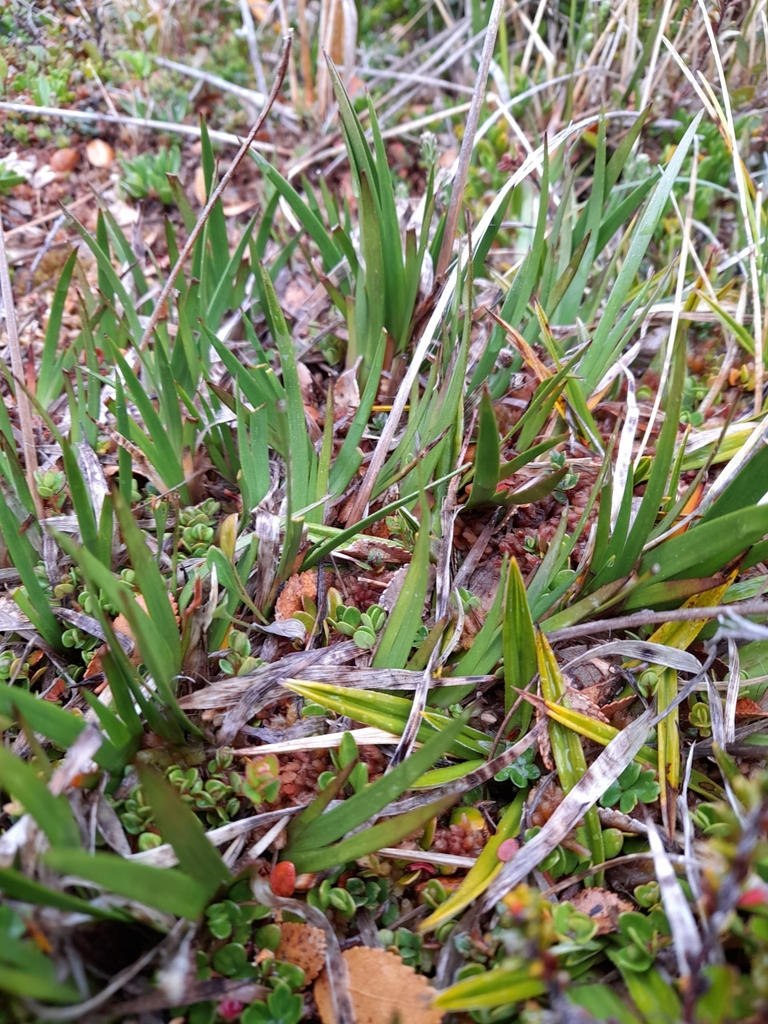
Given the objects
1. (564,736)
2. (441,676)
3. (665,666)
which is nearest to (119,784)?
(441,676)

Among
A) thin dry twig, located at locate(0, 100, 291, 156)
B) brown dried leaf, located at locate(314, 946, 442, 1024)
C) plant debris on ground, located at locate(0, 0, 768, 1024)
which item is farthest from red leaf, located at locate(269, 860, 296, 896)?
thin dry twig, located at locate(0, 100, 291, 156)

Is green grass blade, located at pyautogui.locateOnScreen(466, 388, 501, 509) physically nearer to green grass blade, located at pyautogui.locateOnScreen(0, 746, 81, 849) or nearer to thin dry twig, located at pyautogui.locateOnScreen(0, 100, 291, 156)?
green grass blade, located at pyautogui.locateOnScreen(0, 746, 81, 849)

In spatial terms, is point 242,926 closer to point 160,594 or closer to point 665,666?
point 160,594

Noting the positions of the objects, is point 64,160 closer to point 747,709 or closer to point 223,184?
point 223,184

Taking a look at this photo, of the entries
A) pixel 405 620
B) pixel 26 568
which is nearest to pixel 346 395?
pixel 405 620

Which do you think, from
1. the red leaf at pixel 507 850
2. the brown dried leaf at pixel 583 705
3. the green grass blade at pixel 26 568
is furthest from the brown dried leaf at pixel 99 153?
the red leaf at pixel 507 850
